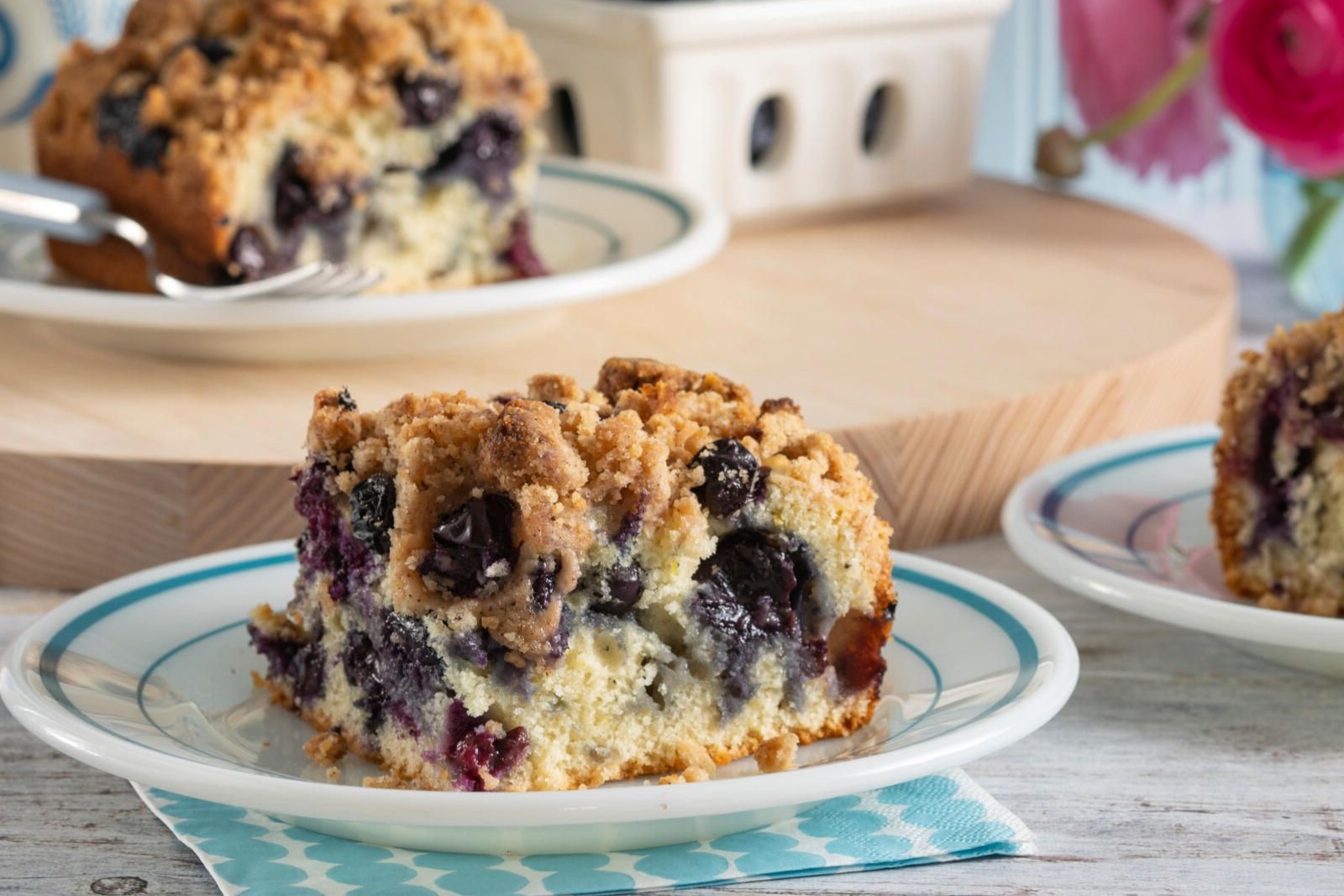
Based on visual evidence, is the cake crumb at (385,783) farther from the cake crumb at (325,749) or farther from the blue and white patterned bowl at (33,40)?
the blue and white patterned bowl at (33,40)

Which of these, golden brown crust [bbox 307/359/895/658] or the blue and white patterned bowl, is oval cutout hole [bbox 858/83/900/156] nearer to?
the blue and white patterned bowl

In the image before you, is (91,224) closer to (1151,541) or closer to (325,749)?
(325,749)

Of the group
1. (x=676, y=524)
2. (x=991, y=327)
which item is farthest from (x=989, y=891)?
(x=991, y=327)

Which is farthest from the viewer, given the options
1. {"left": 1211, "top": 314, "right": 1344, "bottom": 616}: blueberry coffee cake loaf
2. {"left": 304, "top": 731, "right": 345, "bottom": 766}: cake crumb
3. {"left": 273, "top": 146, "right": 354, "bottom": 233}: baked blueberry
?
{"left": 273, "top": 146, "right": 354, "bottom": 233}: baked blueberry

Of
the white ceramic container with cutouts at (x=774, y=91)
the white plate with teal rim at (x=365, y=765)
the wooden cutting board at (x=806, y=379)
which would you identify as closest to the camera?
the white plate with teal rim at (x=365, y=765)

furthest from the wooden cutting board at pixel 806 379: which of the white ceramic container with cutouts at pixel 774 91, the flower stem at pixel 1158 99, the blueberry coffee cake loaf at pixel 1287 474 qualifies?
the blueberry coffee cake loaf at pixel 1287 474

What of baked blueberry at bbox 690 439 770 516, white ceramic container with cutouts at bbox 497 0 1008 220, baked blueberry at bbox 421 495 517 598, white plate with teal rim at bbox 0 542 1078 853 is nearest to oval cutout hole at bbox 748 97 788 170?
white ceramic container with cutouts at bbox 497 0 1008 220

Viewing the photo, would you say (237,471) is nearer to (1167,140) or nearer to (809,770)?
(809,770)
